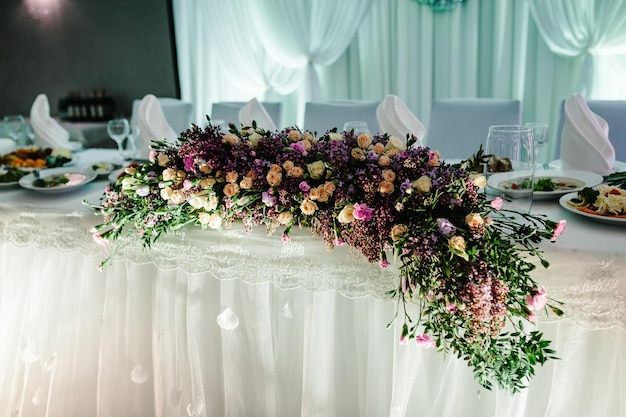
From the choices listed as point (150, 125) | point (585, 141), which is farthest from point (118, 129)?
point (585, 141)

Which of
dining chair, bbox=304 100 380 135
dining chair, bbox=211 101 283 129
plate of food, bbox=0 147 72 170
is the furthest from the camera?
dining chair, bbox=211 101 283 129

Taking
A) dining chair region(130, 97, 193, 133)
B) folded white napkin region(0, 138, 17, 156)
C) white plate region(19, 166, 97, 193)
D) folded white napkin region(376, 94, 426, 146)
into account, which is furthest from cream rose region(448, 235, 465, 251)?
dining chair region(130, 97, 193, 133)

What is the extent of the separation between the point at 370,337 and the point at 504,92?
2825 millimetres

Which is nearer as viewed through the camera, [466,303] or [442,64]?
[466,303]

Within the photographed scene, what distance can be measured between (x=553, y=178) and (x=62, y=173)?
1667 mm

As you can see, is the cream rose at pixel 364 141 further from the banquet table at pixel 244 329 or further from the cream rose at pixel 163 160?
the cream rose at pixel 163 160

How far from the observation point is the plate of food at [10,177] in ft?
5.80

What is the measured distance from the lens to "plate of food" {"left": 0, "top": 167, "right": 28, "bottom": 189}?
177 cm

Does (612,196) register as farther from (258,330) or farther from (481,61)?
(481,61)

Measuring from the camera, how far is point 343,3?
3844 millimetres

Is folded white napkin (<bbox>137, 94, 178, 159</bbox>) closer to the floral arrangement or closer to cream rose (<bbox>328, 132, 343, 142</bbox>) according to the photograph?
the floral arrangement

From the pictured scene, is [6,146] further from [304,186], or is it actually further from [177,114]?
[304,186]

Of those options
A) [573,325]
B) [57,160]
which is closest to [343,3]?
[57,160]

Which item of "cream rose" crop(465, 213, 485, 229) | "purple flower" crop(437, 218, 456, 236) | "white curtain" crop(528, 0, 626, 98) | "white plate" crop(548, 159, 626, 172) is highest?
"white curtain" crop(528, 0, 626, 98)
